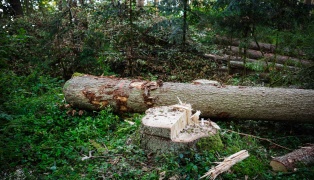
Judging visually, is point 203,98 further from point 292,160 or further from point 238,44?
point 238,44

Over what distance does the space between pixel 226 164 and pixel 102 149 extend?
2076 mm

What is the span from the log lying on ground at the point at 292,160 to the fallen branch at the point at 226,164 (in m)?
0.56

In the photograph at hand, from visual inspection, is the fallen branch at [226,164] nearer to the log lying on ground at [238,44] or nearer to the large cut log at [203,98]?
the large cut log at [203,98]

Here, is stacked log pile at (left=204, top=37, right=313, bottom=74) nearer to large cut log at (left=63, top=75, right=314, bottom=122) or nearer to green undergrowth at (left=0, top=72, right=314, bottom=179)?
large cut log at (left=63, top=75, right=314, bottom=122)

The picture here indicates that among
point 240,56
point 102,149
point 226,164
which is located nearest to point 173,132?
point 226,164

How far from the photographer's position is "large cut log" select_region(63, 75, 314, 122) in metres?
5.46

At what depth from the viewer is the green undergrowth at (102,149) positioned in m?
3.54

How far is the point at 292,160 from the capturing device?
3977mm

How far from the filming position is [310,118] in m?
5.41

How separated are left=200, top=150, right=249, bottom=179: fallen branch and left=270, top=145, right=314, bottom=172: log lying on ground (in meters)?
0.56

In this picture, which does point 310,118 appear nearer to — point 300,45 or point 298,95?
point 298,95

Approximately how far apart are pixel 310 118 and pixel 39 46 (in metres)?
8.07

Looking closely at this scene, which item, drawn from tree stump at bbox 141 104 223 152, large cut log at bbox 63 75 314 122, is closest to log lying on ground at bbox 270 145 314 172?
tree stump at bbox 141 104 223 152

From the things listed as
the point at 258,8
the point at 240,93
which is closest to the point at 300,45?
the point at 258,8
